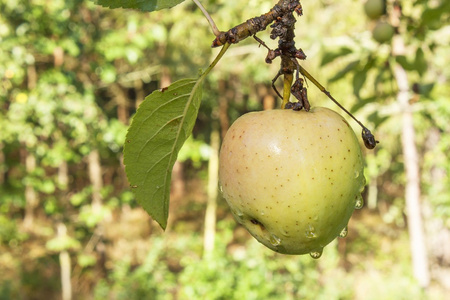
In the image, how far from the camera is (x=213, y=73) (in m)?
6.91

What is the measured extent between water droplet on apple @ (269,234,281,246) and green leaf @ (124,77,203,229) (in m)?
0.14

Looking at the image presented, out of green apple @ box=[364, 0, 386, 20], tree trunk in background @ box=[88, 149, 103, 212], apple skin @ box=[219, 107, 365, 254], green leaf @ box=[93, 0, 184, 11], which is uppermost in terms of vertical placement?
green leaf @ box=[93, 0, 184, 11]

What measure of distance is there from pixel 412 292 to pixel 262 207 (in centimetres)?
356

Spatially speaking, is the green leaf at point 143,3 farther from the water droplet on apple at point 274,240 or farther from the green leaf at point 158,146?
the water droplet on apple at point 274,240

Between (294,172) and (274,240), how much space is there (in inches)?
4.2

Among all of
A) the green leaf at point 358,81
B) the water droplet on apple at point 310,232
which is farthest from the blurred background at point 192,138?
the water droplet on apple at point 310,232

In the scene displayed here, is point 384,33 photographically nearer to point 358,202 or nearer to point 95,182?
point 358,202

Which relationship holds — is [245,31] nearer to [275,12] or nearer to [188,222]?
[275,12]

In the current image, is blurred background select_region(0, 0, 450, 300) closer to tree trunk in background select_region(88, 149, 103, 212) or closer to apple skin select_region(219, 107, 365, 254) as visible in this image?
tree trunk in background select_region(88, 149, 103, 212)

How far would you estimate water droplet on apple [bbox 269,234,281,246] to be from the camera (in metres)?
0.62

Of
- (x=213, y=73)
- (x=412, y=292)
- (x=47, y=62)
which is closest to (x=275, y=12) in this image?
(x=412, y=292)

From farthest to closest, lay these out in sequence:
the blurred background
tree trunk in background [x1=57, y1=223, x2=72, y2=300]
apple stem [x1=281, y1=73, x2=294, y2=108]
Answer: tree trunk in background [x1=57, y1=223, x2=72, y2=300]
the blurred background
apple stem [x1=281, y1=73, x2=294, y2=108]

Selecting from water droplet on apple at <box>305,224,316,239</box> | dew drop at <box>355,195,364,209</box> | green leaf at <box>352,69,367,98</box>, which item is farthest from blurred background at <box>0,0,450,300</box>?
water droplet on apple at <box>305,224,316,239</box>

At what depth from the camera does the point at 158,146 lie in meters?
0.61
